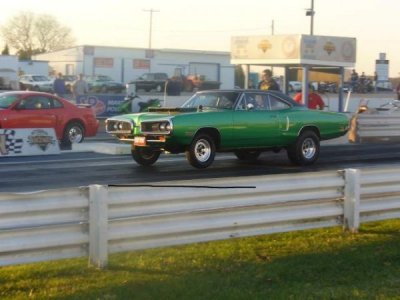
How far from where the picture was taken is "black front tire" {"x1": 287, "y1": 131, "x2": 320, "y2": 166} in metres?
14.6

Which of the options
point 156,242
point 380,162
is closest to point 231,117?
point 380,162

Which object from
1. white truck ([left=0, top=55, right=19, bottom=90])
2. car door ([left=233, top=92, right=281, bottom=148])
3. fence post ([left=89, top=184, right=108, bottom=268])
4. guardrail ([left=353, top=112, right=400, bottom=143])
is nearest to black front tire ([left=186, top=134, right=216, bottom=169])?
car door ([left=233, top=92, right=281, bottom=148])

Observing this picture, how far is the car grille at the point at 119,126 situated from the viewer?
43.4ft

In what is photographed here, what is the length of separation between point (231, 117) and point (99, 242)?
737 centimetres

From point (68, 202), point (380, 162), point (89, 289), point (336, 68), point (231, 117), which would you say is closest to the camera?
point (89, 289)

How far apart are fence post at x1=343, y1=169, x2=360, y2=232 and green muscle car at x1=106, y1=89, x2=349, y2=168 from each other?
16.4 ft

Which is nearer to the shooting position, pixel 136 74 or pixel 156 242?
pixel 156 242

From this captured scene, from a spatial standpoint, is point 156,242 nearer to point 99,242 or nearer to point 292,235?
point 99,242

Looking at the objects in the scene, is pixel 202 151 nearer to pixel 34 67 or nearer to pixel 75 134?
pixel 75 134

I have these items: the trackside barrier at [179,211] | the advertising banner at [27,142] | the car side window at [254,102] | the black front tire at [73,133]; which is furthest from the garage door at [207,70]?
the trackside barrier at [179,211]

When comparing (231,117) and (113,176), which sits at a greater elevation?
(231,117)

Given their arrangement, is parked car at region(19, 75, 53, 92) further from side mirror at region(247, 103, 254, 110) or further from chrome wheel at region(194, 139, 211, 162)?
chrome wheel at region(194, 139, 211, 162)

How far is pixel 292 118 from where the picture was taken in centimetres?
1438

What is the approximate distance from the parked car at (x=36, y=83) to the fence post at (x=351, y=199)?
4458 centimetres
